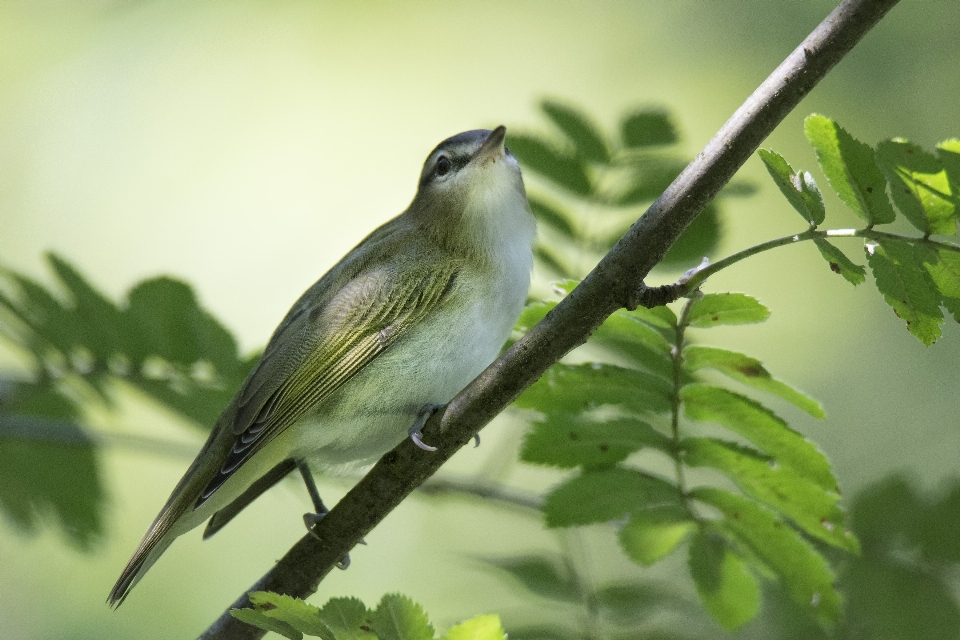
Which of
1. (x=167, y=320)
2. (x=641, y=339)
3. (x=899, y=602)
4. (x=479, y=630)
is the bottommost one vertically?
(x=479, y=630)

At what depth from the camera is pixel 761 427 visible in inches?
86.1

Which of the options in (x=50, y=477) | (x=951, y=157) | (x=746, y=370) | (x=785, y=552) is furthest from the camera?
(x=50, y=477)

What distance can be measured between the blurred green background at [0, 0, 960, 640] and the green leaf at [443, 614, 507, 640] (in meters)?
3.32

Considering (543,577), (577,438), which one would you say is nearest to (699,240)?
(577,438)

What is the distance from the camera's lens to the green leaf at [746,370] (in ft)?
6.82

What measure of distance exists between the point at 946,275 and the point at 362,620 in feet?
4.21

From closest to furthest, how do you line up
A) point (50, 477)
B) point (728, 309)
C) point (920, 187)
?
point (920, 187), point (728, 309), point (50, 477)

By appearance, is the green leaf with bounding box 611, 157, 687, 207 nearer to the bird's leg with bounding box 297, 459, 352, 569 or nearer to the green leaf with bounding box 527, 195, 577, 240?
the green leaf with bounding box 527, 195, 577, 240

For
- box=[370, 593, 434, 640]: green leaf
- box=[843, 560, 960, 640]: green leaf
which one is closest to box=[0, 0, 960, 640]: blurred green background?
box=[843, 560, 960, 640]: green leaf

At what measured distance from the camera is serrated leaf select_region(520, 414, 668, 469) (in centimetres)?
A: 229

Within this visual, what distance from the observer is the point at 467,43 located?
8039 millimetres

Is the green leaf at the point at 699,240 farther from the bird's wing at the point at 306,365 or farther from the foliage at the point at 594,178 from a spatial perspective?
the bird's wing at the point at 306,365

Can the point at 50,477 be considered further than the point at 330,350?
Yes

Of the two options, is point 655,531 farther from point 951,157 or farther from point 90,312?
point 90,312
